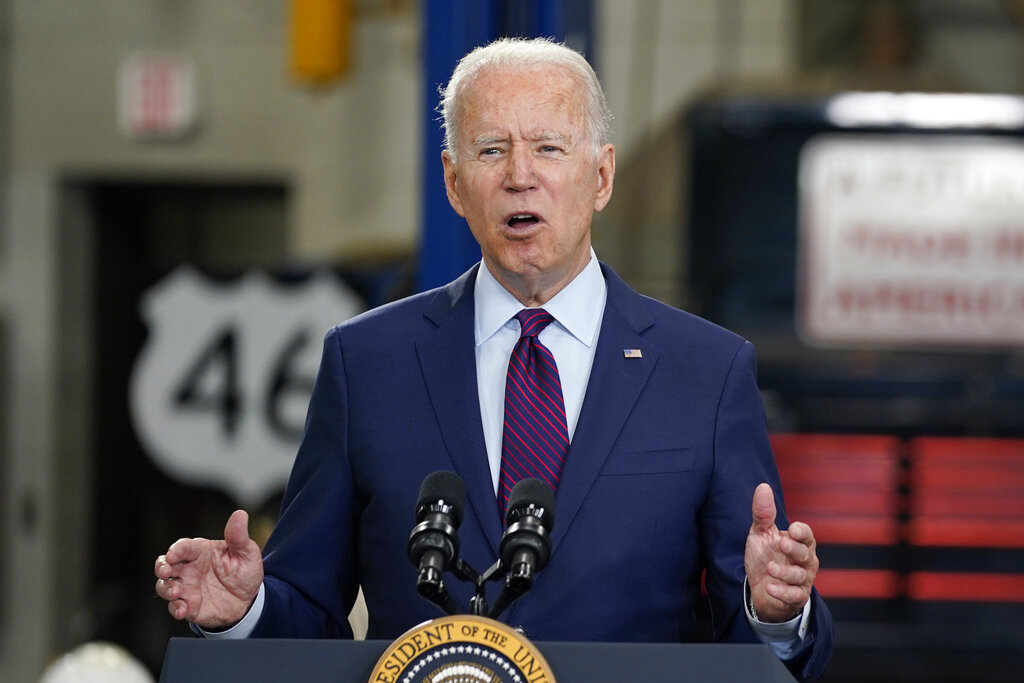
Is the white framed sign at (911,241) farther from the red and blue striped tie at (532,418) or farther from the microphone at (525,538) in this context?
the microphone at (525,538)

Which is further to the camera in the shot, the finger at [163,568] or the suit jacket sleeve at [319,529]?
the suit jacket sleeve at [319,529]

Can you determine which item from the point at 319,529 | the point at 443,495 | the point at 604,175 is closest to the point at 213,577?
the point at 319,529

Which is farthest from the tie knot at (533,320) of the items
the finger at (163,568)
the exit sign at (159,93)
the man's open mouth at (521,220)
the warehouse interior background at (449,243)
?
the exit sign at (159,93)

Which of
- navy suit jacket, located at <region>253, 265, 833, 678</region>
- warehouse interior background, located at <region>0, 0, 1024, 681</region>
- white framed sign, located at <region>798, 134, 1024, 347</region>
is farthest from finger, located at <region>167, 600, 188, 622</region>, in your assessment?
white framed sign, located at <region>798, 134, 1024, 347</region>

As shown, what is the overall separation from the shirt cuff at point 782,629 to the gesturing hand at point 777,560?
0.05 metres

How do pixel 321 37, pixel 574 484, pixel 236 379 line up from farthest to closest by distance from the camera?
pixel 321 37
pixel 236 379
pixel 574 484

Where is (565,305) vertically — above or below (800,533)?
above

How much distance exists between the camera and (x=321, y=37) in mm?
5680

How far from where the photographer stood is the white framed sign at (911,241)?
4.76 meters

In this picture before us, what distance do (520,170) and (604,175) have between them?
161 mm

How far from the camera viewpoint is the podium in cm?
118

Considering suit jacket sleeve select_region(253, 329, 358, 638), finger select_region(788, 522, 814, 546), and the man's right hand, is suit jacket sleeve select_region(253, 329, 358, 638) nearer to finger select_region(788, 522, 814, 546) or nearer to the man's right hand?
the man's right hand

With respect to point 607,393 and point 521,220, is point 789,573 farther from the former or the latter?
point 521,220

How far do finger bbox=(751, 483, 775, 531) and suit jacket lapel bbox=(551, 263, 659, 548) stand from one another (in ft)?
0.74
